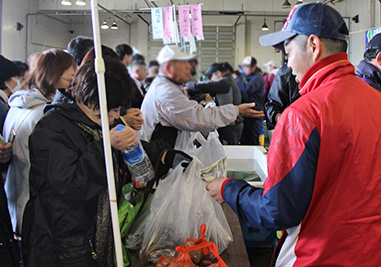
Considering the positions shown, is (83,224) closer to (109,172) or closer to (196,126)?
(109,172)

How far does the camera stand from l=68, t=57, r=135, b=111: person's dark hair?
112 cm

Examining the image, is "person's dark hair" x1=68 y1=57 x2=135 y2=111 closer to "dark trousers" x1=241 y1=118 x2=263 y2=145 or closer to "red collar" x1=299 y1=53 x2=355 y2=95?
"red collar" x1=299 y1=53 x2=355 y2=95

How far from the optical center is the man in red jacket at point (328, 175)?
870 millimetres

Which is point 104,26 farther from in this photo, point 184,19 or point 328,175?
point 184,19

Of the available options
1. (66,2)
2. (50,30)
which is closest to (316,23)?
(66,2)

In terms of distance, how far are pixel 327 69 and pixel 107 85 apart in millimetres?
688

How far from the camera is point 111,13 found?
4.32 feet

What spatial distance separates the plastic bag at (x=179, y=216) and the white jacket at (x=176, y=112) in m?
0.68

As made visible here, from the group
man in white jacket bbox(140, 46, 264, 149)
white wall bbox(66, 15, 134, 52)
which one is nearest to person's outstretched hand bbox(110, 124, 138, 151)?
white wall bbox(66, 15, 134, 52)

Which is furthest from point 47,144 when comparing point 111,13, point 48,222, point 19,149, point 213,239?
point 213,239

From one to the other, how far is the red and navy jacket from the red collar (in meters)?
0.05

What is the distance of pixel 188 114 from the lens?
2.09 metres

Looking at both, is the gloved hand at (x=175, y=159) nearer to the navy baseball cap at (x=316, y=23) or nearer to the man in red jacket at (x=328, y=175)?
the man in red jacket at (x=328, y=175)

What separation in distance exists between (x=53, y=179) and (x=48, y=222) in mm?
172
